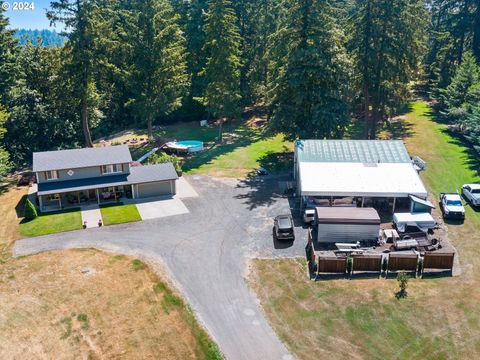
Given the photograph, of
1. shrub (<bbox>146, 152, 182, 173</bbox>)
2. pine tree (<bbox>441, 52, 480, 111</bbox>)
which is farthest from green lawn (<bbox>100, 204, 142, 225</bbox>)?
pine tree (<bbox>441, 52, 480, 111</bbox>)

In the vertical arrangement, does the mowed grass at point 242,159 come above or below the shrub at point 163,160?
below

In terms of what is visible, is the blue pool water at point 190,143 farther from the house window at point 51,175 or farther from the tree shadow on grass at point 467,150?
the tree shadow on grass at point 467,150

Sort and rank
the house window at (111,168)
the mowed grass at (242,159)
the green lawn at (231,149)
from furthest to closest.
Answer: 1. the green lawn at (231,149)
2. the mowed grass at (242,159)
3. the house window at (111,168)

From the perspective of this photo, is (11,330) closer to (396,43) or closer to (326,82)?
(326,82)

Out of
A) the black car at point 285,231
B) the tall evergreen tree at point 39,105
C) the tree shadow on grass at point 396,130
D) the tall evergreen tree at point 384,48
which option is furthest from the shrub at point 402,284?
the tall evergreen tree at point 39,105

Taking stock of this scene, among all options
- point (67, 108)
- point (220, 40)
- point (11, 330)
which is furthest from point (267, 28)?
point (11, 330)

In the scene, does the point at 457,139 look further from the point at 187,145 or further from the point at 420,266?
the point at 187,145

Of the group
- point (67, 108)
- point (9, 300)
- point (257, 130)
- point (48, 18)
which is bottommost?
point (9, 300)
